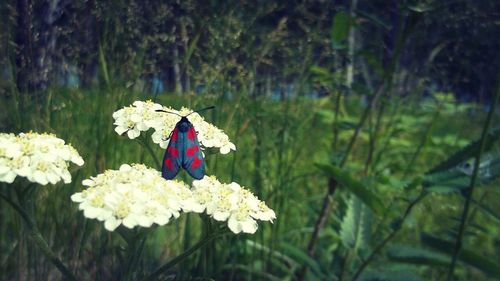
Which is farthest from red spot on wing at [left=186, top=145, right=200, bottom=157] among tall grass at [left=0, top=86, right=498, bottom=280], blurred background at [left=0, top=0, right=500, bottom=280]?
blurred background at [left=0, top=0, right=500, bottom=280]

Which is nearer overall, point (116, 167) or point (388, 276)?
point (116, 167)

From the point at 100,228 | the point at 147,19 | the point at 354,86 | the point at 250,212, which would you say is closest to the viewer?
the point at 250,212

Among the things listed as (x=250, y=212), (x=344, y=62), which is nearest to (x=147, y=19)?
(x=344, y=62)

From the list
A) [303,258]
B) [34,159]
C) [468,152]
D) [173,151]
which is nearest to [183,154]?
[173,151]

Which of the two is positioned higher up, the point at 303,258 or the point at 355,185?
the point at 355,185

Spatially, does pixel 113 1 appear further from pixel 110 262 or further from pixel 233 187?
pixel 233 187

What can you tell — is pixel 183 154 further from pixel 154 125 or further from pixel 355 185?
pixel 355 185
